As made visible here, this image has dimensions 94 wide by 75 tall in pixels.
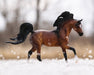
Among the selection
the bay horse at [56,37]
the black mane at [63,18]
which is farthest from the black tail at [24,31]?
the black mane at [63,18]

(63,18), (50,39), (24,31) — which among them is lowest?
(50,39)

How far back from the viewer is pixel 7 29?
9422 millimetres

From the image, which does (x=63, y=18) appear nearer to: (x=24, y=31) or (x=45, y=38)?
(x=45, y=38)

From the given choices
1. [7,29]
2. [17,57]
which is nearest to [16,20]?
[7,29]

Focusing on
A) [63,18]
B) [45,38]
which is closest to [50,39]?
[45,38]

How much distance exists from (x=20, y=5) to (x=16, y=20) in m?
0.71

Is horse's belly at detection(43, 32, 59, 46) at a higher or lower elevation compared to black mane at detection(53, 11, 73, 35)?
lower

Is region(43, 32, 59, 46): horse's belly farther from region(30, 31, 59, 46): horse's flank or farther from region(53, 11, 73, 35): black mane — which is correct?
region(53, 11, 73, 35): black mane

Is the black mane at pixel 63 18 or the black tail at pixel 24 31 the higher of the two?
the black mane at pixel 63 18

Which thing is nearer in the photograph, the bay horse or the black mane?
the bay horse

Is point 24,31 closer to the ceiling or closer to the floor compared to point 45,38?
closer to the ceiling

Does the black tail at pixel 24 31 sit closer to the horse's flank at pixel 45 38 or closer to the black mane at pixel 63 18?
the horse's flank at pixel 45 38

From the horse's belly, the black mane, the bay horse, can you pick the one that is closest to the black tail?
the bay horse

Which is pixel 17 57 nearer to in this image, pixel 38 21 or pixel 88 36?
pixel 38 21
